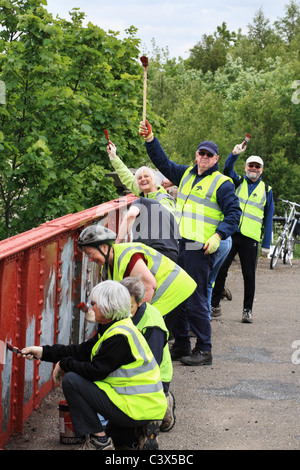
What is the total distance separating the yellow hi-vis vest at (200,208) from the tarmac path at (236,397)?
128cm

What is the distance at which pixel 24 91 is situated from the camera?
40.3 feet

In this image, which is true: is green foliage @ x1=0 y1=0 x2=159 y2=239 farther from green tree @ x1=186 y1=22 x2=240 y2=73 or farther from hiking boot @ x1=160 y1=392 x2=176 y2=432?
green tree @ x1=186 y1=22 x2=240 y2=73

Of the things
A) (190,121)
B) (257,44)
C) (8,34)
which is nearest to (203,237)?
(8,34)

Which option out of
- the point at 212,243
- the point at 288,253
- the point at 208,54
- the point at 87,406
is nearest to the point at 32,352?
the point at 87,406

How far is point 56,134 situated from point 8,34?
5.70 ft

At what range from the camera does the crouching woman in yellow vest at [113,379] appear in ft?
15.2

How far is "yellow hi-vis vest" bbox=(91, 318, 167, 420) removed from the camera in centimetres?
467

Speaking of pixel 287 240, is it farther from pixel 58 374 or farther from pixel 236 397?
pixel 58 374

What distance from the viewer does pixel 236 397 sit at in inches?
262

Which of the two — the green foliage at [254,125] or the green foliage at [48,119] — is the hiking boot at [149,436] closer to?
the green foliage at [48,119]

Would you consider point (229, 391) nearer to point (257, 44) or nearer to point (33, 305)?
point (33, 305)

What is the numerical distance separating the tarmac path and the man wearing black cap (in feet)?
1.01

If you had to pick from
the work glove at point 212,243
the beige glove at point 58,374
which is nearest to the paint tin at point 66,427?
the beige glove at point 58,374

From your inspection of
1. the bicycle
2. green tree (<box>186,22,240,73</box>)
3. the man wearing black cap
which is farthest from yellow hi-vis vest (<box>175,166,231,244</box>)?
green tree (<box>186,22,240,73</box>)
